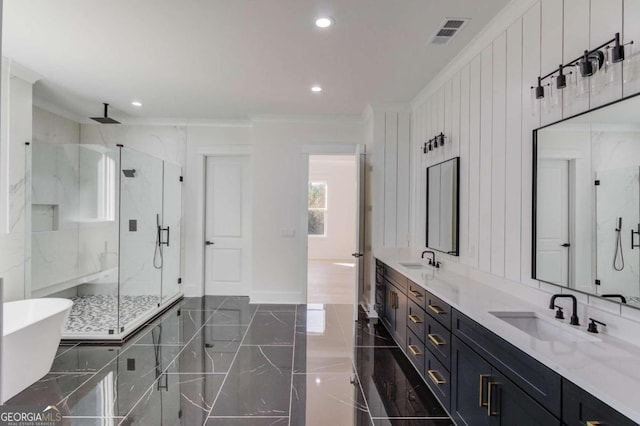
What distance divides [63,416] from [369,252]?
12.0 ft

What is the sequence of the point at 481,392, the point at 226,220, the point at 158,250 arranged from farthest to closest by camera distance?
1. the point at 226,220
2. the point at 158,250
3. the point at 481,392

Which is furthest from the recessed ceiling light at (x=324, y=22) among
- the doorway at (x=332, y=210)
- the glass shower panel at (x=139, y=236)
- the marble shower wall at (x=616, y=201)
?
the doorway at (x=332, y=210)

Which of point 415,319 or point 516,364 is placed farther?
point 415,319

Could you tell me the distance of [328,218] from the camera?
10.3m

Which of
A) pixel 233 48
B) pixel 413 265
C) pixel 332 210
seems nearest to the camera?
pixel 233 48

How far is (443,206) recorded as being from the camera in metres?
3.64

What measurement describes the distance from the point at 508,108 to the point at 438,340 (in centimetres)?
174

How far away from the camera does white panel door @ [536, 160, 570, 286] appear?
197 centimetres

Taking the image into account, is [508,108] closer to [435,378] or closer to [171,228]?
[435,378]

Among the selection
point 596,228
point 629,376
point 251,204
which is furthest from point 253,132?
point 629,376

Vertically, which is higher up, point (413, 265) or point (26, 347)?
point (413, 265)

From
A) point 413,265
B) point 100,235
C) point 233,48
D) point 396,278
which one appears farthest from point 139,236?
point 413,265

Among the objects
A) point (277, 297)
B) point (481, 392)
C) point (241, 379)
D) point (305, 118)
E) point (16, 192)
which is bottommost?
point (241, 379)

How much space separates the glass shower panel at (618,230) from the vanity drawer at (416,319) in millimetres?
1326
